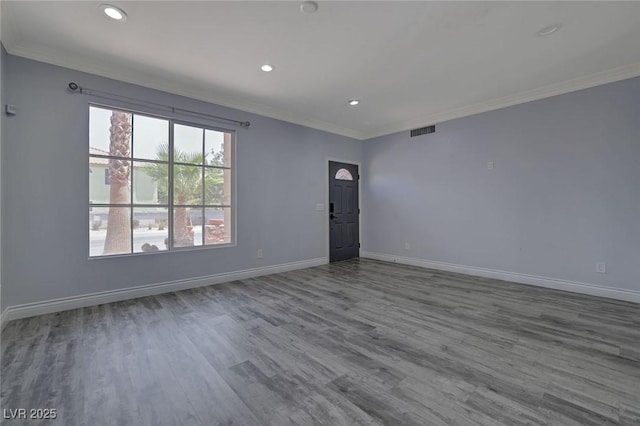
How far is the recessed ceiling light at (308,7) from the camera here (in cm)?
220

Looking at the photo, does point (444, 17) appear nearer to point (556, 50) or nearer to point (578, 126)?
point (556, 50)

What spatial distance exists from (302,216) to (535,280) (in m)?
3.86

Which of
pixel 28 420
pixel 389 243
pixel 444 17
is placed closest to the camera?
pixel 28 420

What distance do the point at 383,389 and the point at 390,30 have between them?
3017 millimetres

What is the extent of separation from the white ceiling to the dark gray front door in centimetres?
198

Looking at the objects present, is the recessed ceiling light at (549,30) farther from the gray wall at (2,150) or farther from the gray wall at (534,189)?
the gray wall at (2,150)

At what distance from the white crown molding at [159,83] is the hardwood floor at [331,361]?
2764 mm

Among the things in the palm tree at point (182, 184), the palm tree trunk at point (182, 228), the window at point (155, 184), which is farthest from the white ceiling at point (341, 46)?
the palm tree trunk at point (182, 228)

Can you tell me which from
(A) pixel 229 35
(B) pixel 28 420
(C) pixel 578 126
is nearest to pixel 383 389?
(B) pixel 28 420

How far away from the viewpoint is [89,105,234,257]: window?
10.7 ft

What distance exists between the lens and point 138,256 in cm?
345

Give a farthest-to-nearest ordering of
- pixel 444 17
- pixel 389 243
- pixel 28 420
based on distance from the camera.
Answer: pixel 389 243 → pixel 444 17 → pixel 28 420

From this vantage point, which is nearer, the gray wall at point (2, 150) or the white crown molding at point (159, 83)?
the gray wall at point (2, 150)

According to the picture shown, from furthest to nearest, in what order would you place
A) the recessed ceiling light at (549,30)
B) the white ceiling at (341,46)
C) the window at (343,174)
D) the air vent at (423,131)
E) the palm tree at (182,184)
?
the window at (343,174) → the air vent at (423,131) → the palm tree at (182,184) → the recessed ceiling light at (549,30) → the white ceiling at (341,46)
